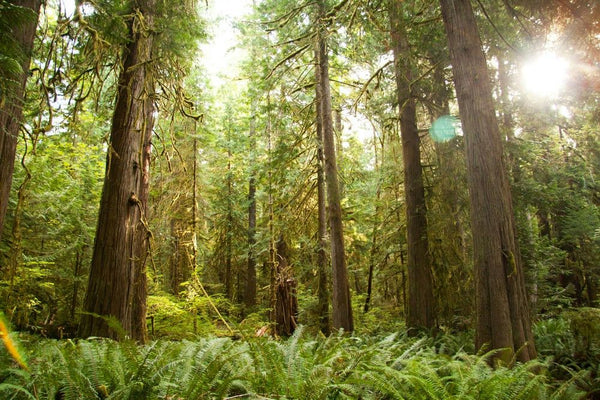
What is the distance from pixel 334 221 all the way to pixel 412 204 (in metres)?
2.07

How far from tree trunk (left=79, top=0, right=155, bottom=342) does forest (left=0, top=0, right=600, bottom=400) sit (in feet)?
0.09

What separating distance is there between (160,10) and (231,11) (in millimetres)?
7643

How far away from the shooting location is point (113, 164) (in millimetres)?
4828

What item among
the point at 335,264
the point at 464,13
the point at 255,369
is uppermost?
the point at 464,13

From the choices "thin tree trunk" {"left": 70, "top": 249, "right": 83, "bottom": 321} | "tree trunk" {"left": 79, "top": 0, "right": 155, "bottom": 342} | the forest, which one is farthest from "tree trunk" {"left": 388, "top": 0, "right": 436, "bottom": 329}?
"thin tree trunk" {"left": 70, "top": 249, "right": 83, "bottom": 321}

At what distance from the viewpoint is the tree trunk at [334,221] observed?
881 cm

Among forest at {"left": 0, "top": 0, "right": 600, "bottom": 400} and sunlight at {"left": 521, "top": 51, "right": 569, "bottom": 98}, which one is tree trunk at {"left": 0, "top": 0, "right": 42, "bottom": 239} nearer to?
forest at {"left": 0, "top": 0, "right": 600, "bottom": 400}

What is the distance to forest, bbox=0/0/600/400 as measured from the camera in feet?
8.80

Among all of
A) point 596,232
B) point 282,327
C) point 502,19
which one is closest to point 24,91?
point 502,19

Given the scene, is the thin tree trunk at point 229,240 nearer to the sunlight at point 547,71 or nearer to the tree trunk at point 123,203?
the tree trunk at point 123,203

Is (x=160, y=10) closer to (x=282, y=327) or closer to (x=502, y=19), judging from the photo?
(x=502, y=19)

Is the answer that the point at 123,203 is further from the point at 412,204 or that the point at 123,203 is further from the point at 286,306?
the point at 286,306

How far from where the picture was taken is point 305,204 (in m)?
11.8

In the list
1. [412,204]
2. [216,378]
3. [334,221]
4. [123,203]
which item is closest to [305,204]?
[334,221]
